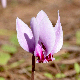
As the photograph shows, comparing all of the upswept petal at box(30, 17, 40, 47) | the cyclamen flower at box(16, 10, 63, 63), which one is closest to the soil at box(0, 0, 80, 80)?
the cyclamen flower at box(16, 10, 63, 63)

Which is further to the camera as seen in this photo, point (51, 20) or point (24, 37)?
point (51, 20)

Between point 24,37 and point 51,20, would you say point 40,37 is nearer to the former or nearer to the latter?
point 24,37

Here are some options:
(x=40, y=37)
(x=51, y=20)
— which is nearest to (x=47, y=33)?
(x=40, y=37)

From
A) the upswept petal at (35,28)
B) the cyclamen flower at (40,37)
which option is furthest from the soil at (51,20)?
the upswept petal at (35,28)

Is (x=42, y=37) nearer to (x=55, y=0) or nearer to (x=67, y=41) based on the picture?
(x=67, y=41)

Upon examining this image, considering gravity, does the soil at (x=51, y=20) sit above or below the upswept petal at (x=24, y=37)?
above

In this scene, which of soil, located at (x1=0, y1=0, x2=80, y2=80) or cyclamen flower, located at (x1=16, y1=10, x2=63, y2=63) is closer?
cyclamen flower, located at (x1=16, y1=10, x2=63, y2=63)

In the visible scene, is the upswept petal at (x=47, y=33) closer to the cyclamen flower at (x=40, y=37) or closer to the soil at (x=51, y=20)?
the cyclamen flower at (x=40, y=37)

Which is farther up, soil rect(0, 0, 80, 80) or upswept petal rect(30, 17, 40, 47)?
soil rect(0, 0, 80, 80)

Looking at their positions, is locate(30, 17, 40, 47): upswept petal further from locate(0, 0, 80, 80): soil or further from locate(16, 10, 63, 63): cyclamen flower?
locate(0, 0, 80, 80): soil
